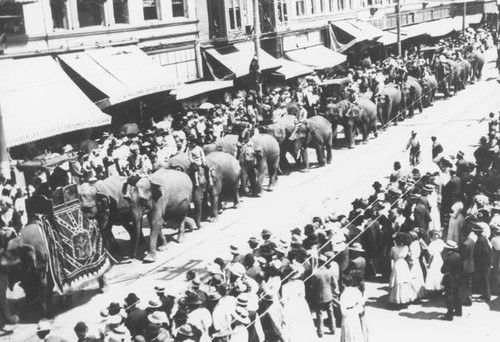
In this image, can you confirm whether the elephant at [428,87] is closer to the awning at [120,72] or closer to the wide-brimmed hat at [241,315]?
the awning at [120,72]

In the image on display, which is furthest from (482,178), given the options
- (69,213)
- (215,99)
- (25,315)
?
(215,99)

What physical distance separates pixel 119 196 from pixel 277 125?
22.9 ft

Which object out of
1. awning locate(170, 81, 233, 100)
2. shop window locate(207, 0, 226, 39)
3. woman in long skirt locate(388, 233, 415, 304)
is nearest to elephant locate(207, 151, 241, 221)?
woman in long skirt locate(388, 233, 415, 304)

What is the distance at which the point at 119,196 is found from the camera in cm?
1447

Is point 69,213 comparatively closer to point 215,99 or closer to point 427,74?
point 215,99

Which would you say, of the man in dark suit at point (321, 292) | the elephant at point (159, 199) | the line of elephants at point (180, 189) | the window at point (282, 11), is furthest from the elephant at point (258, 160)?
the window at point (282, 11)

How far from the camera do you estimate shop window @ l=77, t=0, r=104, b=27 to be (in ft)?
75.7

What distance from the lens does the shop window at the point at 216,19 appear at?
3036 cm

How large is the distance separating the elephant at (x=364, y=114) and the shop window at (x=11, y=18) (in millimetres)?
10829

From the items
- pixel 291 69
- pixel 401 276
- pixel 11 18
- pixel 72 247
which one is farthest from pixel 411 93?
pixel 72 247

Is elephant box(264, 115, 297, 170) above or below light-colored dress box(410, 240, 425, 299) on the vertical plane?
above

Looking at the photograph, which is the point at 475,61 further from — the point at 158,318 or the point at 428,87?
the point at 158,318

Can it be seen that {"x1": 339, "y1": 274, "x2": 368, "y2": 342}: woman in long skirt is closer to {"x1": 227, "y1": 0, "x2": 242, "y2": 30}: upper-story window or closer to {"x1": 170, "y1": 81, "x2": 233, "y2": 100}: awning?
{"x1": 170, "y1": 81, "x2": 233, "y2": 100}: awning

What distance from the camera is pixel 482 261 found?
1185 cm
